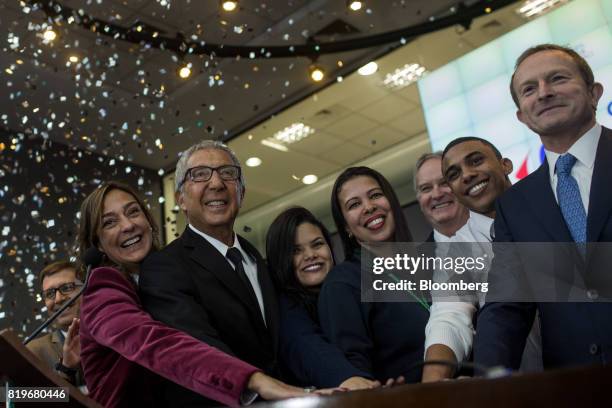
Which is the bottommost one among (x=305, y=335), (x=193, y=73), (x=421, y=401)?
(x=421, y=401)

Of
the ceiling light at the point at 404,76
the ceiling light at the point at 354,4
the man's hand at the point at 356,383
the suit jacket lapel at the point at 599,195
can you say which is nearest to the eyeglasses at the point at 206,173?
the man's hand at the point at 356,383

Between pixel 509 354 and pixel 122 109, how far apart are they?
16.2ft

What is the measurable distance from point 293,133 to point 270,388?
224 inches

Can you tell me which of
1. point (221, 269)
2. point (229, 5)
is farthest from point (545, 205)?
point (229, 5)

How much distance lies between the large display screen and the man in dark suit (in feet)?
7.10

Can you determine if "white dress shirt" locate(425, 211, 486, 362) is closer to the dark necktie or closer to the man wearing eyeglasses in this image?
the dark necktie

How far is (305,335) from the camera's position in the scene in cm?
182

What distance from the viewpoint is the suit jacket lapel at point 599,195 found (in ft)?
4.56

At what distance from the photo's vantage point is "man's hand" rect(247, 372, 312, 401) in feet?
4.33

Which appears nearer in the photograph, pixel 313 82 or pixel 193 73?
pixel 193 73

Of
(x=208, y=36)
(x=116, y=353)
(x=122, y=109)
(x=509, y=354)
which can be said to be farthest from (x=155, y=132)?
(x=509, y=354)

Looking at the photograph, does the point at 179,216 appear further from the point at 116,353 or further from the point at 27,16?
the point at 116,353

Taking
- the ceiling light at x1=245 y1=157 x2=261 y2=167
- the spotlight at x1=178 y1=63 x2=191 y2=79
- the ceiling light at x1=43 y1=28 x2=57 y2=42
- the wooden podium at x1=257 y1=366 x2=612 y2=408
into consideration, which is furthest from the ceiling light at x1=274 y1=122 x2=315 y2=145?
the wooden podium at x1=257 y1=366 x2=612 y2=408

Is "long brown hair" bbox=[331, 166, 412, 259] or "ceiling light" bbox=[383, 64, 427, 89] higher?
"ceiling light" bbox=[383, 64, 427, 89]
